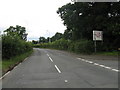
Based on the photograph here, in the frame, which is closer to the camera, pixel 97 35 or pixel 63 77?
pixel 63 77

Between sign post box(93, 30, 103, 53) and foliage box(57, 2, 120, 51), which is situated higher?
foliage box(57, 2, 120, 51)

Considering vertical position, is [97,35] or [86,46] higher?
[97,35]

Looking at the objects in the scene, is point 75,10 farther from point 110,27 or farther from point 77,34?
point 110,27

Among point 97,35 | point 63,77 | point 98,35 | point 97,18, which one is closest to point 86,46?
point 97,35

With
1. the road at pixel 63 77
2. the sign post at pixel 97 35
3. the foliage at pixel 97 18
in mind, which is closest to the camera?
the road at pixel 63 77

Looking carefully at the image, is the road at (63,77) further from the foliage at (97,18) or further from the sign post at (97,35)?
the foliage at (97,18)

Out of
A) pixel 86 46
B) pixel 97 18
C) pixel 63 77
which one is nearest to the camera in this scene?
pixel 63 77

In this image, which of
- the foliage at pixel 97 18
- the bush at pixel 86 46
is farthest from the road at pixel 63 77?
the foliage at pixel 97 18

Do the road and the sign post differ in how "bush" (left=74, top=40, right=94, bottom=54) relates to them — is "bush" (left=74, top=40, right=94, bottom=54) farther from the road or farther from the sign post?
the road

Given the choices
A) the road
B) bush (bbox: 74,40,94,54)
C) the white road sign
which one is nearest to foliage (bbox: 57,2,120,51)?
the white road sign

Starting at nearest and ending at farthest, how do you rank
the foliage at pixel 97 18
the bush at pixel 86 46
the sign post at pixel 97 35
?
the sign post at pixel 97 35 → the foliage at pixel 97 18 → the bush at pixel 86 46

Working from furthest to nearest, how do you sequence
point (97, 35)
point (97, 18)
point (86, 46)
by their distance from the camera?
point (86, 46), point (97, 18), point (97, 35)

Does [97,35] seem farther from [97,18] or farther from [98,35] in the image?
[97,18]

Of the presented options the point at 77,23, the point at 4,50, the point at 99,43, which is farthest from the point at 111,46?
the point at 4,50
